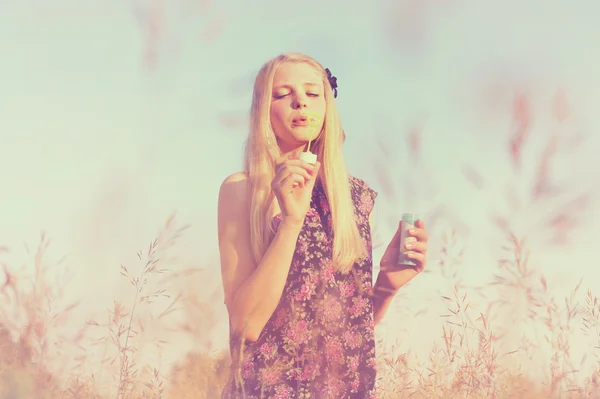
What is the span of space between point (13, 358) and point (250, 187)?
3.16 feet

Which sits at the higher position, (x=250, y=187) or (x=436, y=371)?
(x=250, y=187)

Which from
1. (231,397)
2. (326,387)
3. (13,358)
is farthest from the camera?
(326,387)

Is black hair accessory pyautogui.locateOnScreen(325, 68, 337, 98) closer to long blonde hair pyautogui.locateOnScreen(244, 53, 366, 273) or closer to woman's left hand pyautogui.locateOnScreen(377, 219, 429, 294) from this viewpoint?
long blonde hair pyautogui.locateOnScreen(244, 53, 366, 273)

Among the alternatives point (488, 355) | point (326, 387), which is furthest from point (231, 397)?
point (488, 355)

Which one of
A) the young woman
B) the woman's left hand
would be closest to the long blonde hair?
the young woman

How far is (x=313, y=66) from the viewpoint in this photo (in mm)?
2895

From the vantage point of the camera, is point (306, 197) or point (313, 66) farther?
point (313, 66)

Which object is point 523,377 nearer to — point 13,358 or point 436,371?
point 436,371

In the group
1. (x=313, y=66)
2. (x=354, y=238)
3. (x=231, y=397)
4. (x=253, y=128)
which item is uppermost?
(x=313, y=66)

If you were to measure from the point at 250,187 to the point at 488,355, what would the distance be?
1003mm

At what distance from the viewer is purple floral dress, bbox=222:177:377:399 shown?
243 centimetres

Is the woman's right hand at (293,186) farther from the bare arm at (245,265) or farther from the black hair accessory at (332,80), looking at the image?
the black hair accessory at (332,80)

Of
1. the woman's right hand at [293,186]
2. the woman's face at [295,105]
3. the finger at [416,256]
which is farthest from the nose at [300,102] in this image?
the finger at [416,256]

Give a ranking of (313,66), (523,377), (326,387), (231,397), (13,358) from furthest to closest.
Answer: (313,66)
(523,377)
(326,387)
(231,397)
(13,358)
